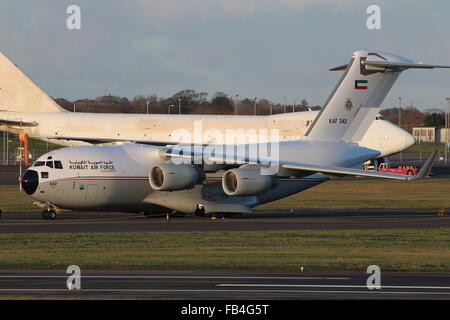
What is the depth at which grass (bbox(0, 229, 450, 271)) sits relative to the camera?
26391mm

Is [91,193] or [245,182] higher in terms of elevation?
[245,182]

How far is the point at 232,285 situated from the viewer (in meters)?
22.3

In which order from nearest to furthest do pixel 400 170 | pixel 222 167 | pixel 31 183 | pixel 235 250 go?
pixel 235 250
pixel 31 183
pixel 222 167
pixel 400 170

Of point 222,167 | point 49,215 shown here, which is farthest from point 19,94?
point 222,167

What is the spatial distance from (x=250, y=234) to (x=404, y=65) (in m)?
11.9

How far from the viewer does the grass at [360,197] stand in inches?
1964

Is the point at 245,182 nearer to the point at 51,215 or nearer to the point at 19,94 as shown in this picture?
the point at 51,215

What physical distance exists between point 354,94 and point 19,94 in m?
40.0

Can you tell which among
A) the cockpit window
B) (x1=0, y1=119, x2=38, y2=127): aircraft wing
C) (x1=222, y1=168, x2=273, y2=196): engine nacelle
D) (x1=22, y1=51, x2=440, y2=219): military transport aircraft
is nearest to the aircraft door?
(x1=22, y1=51, x2=440, y2=219): military transport aircraft

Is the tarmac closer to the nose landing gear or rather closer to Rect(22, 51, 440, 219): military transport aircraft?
Rect(22, 51, 440, 219): military transport aircraft

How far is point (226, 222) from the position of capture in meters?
39.9

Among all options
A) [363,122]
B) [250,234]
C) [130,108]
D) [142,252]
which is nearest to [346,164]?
[363,122]

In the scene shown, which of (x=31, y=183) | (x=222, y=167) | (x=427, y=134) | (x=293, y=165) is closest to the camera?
(x=31, y=183)
